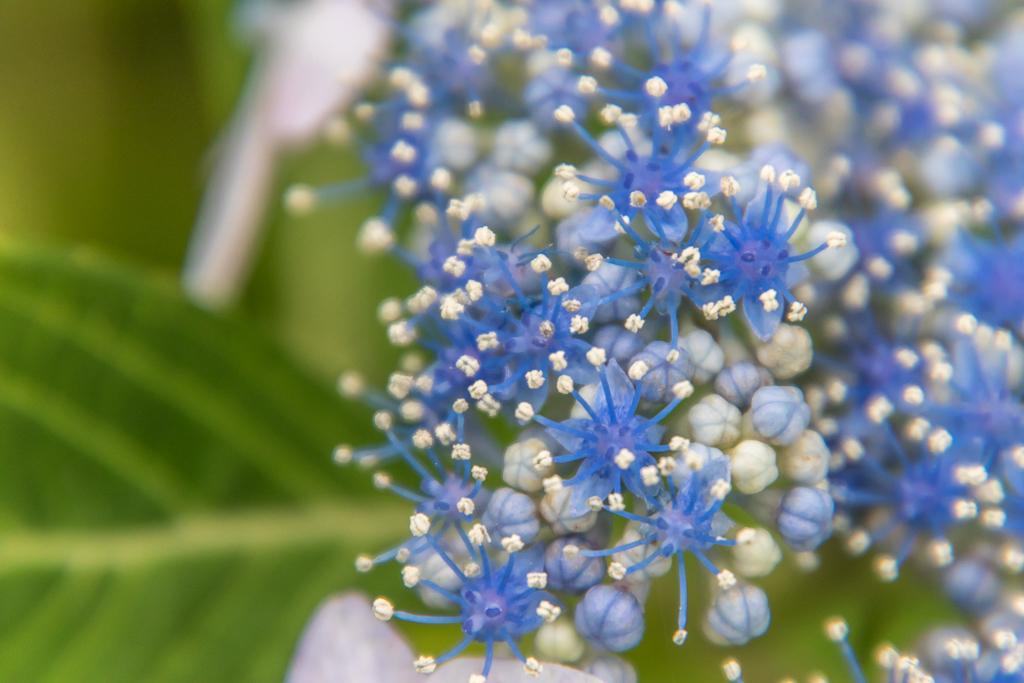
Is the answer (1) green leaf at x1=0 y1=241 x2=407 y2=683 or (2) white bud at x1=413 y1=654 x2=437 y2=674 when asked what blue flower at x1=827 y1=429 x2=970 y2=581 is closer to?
(2) white bud at x1=413 y1=654 x2=437 y2=674

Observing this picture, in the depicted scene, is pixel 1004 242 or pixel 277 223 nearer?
pixel 1004 242

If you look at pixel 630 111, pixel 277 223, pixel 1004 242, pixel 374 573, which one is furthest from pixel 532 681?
pixel 277 223

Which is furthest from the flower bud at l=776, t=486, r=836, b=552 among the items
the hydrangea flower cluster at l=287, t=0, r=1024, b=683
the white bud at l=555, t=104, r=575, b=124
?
the white bud at l=555, t=104, r=575, b=124

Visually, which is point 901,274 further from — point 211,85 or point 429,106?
point 211,85

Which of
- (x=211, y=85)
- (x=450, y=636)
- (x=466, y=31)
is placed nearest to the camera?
(x=466, y=31)

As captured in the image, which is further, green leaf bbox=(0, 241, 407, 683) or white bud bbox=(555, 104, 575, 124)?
green leaf bbox=(0, 241, 407, 683)

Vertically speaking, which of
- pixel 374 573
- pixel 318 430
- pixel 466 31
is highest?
pixel 466 31

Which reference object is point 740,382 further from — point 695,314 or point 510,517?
point 510,517
